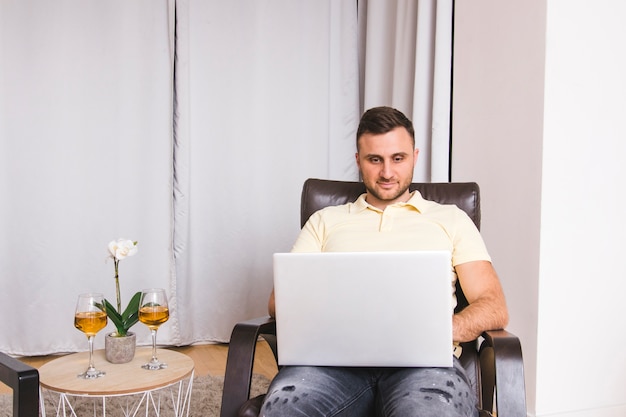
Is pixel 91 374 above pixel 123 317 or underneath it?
underneath

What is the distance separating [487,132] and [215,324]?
6.34ft

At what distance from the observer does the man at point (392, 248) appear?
1503 millimetres

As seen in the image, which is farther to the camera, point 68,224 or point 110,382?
point 68,224

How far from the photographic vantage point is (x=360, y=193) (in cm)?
226

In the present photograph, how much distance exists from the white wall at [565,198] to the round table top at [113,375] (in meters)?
1.30

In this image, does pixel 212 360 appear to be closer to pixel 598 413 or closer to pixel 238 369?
pixel 598 413

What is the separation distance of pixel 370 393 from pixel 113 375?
2.46 feet

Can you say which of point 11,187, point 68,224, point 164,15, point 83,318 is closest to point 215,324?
point 68,224

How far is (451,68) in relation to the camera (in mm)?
3082

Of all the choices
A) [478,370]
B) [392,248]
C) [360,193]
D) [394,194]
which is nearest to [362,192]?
[360,193]

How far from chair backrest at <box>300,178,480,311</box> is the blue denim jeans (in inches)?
25.8

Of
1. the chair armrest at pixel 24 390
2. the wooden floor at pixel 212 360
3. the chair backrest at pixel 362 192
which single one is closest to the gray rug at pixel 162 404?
the wooden floor at pixel 212 360

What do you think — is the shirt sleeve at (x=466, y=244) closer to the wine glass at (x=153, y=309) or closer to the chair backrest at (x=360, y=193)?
the chair backrest at (x=360, y=193)

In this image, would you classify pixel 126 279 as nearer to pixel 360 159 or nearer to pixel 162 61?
pixel 162 61
